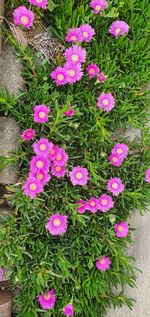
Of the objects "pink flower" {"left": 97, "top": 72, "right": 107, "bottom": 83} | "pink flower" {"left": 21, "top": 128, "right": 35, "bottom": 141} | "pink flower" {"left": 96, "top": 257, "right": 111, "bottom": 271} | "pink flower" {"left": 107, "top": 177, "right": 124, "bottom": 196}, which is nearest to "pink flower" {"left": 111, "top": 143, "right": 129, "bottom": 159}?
"pink flower" {"left": 107, "top": 177, "right": 124, "bottom": 196}

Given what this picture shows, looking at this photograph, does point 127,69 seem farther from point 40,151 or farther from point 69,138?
point 40,151

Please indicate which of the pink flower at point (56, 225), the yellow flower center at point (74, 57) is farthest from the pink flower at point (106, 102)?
the pink flower at point (56, 225)

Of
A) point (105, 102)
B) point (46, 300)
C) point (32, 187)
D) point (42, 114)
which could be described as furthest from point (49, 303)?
point (105, 102)

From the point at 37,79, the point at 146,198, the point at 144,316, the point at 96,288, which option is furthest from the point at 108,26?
the point at 144,316

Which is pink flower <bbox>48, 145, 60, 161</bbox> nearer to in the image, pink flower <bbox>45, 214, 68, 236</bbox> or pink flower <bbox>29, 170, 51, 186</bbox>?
pink flower <bbox>29, 170, 51, 186</bbox>

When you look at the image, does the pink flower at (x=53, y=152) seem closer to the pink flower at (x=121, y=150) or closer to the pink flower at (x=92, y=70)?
the pink flower at (x=121, y=150)

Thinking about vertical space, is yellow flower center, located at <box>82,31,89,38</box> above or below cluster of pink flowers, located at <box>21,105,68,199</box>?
above

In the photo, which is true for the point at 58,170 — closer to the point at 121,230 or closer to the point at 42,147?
the point at 42,147
